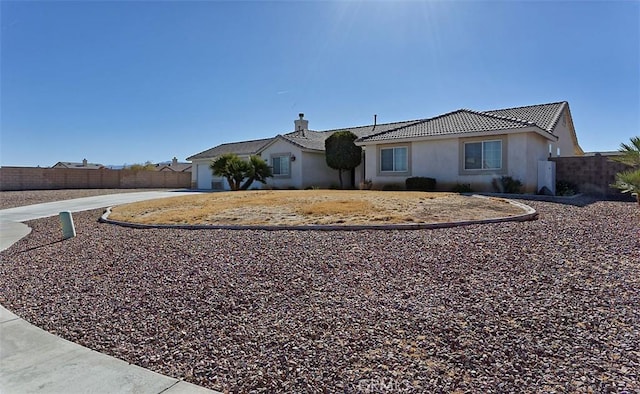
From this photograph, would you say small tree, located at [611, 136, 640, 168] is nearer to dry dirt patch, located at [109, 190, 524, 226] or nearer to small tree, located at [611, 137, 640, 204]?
small tree, located at [611, 137, 640, 204]

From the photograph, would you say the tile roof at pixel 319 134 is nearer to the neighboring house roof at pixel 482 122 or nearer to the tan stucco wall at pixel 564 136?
the neighboring house roof at pixel 482 122

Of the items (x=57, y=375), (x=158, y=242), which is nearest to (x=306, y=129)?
(x=158, y=242)

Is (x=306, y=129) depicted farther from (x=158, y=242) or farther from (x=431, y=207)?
(x=158, y=242)

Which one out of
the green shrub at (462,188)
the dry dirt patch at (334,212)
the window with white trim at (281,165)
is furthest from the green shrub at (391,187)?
the window with white trim at (281,165)

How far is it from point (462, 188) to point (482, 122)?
347 cm

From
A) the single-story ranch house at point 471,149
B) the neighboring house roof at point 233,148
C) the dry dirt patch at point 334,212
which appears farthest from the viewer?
the neighboring house roof at point 233,148

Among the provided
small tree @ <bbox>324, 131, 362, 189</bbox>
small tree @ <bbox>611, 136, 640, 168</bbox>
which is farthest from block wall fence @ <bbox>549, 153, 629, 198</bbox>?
small tree @ <bbox>324, 131, 362, 189</bbox>

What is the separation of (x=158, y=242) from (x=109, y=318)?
143 inches

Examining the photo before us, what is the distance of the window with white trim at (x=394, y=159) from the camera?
1928 centimetres

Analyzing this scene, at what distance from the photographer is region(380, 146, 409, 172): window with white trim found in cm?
1928

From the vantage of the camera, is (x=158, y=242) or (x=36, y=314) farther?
(x=158, y=242)

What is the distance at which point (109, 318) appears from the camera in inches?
169

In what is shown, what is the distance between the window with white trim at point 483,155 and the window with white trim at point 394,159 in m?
2.93

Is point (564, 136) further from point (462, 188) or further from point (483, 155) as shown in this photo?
point (462, 188)
